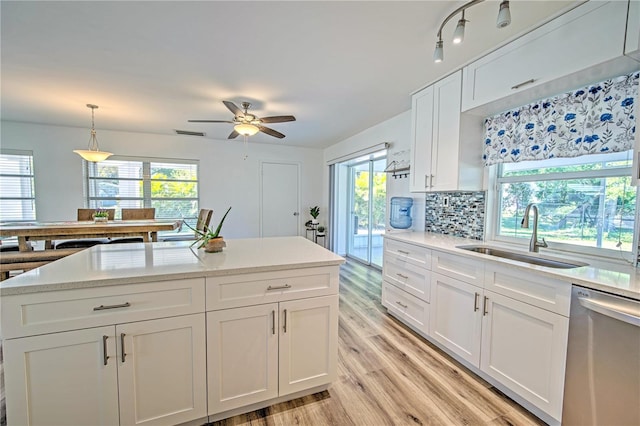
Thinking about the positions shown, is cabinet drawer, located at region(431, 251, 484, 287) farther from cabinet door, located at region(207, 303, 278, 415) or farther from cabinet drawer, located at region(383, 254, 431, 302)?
cabinet door, located at region(207, 303, 278, 415)

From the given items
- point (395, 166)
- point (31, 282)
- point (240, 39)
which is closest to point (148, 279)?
point (31, 282)

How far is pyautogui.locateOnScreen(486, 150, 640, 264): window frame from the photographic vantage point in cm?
159

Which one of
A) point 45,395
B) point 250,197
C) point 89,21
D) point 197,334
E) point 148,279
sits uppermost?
point 89,21

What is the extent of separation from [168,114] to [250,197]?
2.30 m

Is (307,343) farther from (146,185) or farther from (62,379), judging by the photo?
(146,185)

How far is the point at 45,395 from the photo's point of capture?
116 centimetres

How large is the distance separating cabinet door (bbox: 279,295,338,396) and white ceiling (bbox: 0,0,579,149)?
1.80 meters

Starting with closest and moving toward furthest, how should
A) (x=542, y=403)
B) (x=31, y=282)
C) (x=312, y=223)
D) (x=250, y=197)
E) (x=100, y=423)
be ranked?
(x=31, y=282) → (x=100, y=423) → (x=542, y=403) → (x=250, y=197) → (x=312, y=223)

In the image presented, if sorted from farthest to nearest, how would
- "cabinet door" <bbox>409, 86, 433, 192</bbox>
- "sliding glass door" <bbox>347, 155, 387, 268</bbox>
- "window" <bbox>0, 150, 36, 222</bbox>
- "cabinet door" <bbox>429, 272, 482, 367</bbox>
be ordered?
"sliding glass door" <bbox>347, 155, 387, 268</bbox> < "window" <bbox>0, 150, 36, 222</bbox> < "cabinet door" <bbox>409, 86, 433, 192</bbox> < "cabinet door" <bbox>429, 272, 482, 367</bbox>

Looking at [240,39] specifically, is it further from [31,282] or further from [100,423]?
[100,423]

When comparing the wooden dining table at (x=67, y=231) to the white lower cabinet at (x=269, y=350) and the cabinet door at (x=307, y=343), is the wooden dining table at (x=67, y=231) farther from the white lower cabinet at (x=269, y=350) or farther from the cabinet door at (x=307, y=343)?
the cabinet door at (x=307, y=343)

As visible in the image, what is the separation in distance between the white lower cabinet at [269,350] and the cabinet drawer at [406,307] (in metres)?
1.04

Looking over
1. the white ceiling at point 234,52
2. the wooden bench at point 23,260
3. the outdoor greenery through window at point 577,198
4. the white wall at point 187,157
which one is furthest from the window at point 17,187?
the outdoor greenery through window at point 577,198

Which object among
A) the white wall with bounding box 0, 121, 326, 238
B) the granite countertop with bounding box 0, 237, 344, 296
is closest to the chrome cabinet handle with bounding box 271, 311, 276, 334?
the granite countertop with bounding box 0, 237, 344, 296
